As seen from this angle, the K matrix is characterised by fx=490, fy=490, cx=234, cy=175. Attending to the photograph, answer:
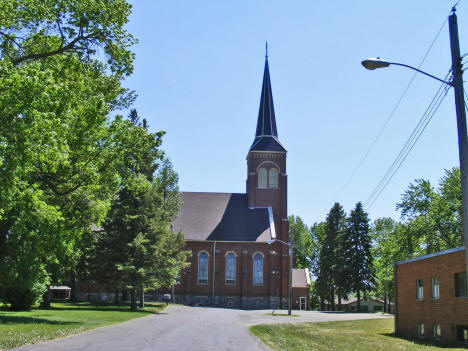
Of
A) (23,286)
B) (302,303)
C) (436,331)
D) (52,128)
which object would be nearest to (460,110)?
(52,128)

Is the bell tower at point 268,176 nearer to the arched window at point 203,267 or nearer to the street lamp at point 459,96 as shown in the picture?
the arched window at point 203,267

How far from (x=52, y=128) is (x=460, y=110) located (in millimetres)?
10153

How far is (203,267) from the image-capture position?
5622cm

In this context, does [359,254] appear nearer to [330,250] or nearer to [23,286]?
[330,250]

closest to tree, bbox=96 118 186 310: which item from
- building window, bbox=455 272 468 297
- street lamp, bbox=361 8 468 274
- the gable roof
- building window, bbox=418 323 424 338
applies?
building window, bbox=418 323 424 338

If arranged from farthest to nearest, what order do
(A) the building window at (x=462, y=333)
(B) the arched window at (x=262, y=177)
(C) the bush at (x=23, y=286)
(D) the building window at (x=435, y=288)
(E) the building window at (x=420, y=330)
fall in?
(B) the arched window at (x=262, y=177)
(E) the building window at (x=420, y=330)
(D) the building window at (x=435, y=288)
(C) the bush at (x=23, y=286)
(A) the building window at (x=462, y=333)

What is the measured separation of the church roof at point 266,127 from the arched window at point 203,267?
13989mm

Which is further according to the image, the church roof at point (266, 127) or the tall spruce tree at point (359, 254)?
the church roof at point (266, 127)

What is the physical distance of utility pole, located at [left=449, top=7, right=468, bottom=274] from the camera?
877cm

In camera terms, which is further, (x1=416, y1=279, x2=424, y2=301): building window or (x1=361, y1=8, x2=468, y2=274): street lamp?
(x1=416, y1=279, x2=424, y2=301): building window

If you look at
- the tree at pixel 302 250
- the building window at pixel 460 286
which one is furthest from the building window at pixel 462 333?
the tree at pixel 302 250

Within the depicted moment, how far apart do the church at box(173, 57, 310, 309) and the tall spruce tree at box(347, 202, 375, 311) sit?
290 inches

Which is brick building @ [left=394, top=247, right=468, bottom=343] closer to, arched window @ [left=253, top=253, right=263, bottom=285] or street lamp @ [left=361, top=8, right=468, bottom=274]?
street lamp @ [left=361, top=8, right=468, bottom=274]

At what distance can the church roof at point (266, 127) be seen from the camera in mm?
59531
